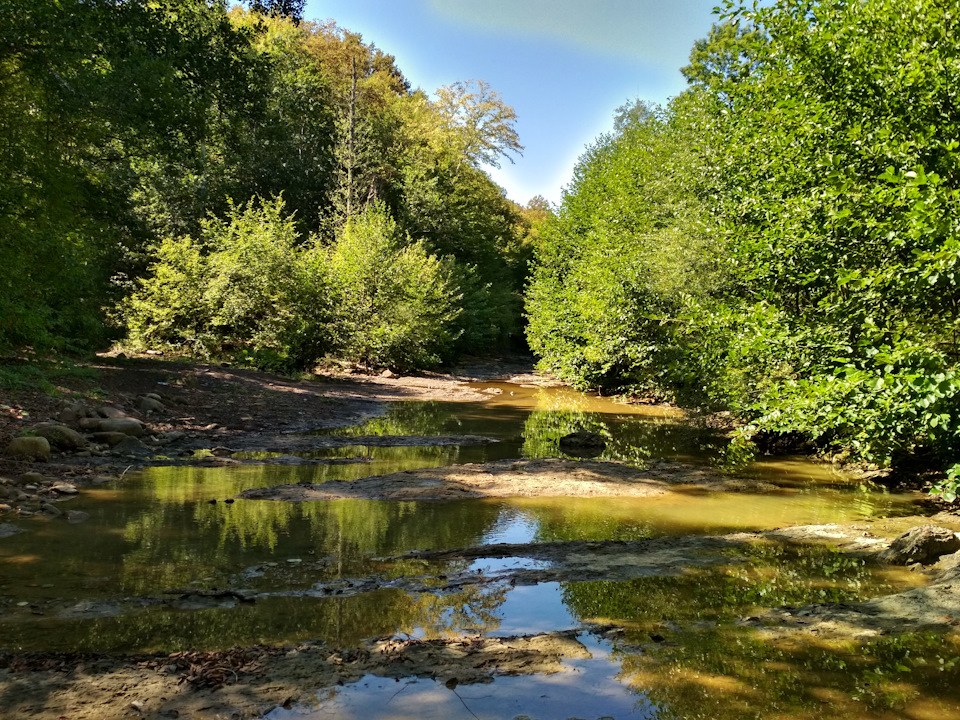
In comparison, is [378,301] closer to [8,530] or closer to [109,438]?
[109,438]

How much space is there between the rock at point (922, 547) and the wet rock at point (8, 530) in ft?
29.3

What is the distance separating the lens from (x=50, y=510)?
298 inches

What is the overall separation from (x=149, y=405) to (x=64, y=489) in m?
5.94

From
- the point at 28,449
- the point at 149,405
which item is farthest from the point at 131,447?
the point at 149,405

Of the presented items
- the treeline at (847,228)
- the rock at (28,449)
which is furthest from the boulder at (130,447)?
the treeline at (847,228)

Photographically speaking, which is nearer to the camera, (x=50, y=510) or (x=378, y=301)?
(x=50, y=510)

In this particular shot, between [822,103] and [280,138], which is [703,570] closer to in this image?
[822,103]

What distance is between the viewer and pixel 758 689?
4.04m

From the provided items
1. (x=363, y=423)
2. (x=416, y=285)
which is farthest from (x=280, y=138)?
(x=363, y=423)

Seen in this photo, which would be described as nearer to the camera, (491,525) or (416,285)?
(491,525)

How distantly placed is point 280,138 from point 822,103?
3293cm

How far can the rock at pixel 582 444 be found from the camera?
13.9 metres

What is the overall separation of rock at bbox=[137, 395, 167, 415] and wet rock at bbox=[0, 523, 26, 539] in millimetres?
7323

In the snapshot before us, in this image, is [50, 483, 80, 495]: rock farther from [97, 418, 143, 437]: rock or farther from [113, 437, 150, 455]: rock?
[97, 418, 143, 437]: rock
